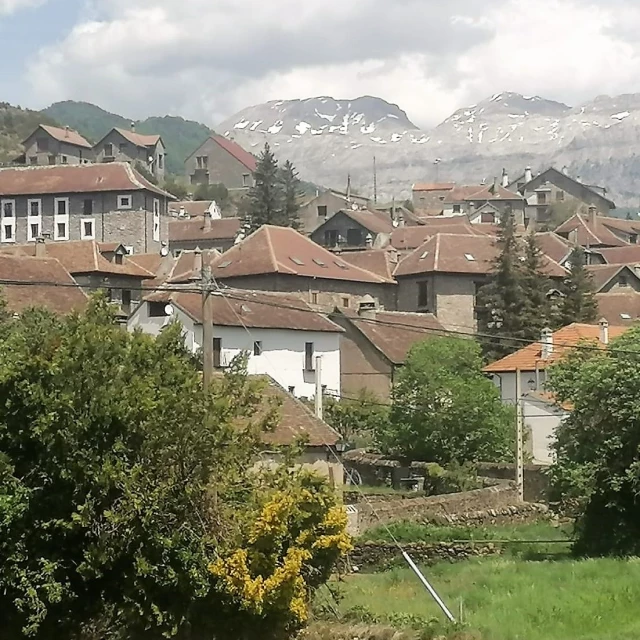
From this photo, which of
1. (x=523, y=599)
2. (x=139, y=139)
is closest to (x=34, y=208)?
(x=139, y=139)

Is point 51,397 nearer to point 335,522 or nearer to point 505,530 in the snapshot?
point 335,522

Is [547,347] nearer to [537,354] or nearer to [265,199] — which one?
[537,354]

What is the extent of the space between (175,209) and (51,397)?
9588 cm

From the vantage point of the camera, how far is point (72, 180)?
8375 centimetres

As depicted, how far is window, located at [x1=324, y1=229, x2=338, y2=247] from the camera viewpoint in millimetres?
90000

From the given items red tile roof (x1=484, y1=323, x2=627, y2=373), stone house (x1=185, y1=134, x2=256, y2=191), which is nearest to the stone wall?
red tile roof (x1=484, y1=323, x2=627, y2=373)

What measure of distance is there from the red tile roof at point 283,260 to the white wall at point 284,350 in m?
9.21

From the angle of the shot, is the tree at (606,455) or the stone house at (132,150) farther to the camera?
the stone house at (132,150)

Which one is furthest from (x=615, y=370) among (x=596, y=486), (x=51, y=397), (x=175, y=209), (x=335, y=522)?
(x=175, y=209)

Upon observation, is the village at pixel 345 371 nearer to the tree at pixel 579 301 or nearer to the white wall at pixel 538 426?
the white wall at pixel 538 426

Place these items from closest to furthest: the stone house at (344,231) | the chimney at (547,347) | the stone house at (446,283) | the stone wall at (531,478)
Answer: the stone wall at (531,478)
the chimney at (547,347)
the stone house at (446,283)
the stone house at (344,231)

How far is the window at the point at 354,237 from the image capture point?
90062mm

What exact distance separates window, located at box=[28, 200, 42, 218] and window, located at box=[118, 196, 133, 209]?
5.91 meters

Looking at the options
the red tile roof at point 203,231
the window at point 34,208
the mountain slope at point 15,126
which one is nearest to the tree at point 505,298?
the red tile roof at point 203,231
